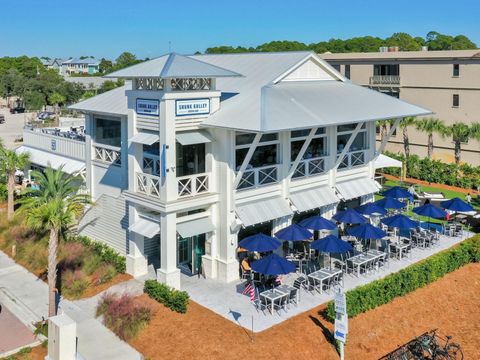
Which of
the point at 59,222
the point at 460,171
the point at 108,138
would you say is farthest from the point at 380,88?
the point at 59,222

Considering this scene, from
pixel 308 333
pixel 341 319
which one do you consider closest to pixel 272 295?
pixel 308 333

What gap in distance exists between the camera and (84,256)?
23359mm

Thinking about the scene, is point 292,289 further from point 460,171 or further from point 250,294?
point 460,171

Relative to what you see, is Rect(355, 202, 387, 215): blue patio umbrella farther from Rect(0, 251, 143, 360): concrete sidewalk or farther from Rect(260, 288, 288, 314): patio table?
Rect(0, 251, 143, 360): concrete sidewalk

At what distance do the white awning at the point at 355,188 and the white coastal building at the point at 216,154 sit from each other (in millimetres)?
66

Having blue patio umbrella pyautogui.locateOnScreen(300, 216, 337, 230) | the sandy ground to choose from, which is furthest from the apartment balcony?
blue patio umbrella pyautogui.locateOnScreen(300, 216, 337, 230)

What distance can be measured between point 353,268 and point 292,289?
4111 mm

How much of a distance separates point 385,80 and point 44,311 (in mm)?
40319

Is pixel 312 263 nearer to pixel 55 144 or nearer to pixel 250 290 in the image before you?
pixel 250 290

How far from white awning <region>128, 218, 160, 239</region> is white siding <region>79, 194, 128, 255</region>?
2009mm

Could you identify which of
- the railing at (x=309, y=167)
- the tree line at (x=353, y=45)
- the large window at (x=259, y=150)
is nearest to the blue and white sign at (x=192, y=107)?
the large window at (x=259, y=150)

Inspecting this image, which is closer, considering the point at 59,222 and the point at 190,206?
the point at 59,222

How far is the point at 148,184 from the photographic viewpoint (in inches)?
805

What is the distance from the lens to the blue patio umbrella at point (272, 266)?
60.1 ft
